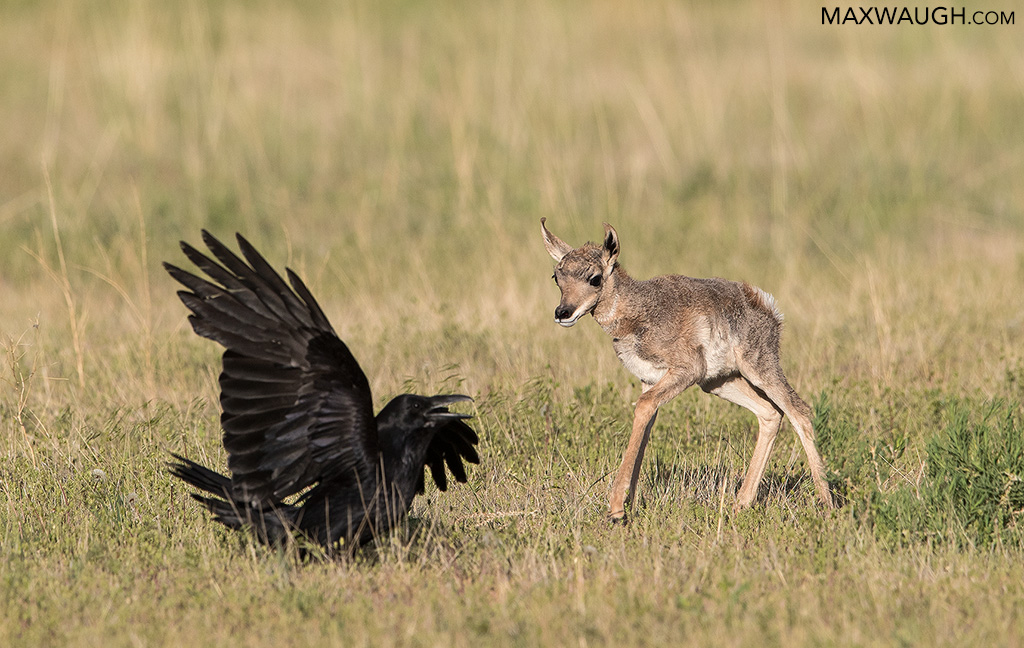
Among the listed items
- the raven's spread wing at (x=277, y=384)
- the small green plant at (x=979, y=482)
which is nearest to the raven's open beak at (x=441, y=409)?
the raven's spread wing at (x=277, y=384)

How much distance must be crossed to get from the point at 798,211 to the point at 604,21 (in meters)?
7.82

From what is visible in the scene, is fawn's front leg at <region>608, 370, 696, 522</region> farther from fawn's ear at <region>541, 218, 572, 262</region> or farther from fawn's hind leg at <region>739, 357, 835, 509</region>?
fawn's ear at <region>541, 218, 572, 262</region>

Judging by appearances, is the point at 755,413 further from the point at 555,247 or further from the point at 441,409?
the point at 441,409

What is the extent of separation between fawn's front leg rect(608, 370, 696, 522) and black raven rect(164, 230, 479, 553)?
45.7 inches

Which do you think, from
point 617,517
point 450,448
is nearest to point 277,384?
point 450,448

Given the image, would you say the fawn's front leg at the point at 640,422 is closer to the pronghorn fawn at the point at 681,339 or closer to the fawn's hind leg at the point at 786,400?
the pronghorn fawn at the point at 681,339

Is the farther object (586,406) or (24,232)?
(24,232)

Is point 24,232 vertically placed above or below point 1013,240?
above

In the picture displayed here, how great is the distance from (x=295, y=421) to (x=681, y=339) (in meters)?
2.32

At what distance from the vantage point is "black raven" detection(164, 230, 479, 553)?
527 cm

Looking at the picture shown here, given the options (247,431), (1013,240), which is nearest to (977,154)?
(1013,240)

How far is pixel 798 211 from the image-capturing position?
14.6 m

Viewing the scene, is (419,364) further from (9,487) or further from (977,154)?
(977,154)

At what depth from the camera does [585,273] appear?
21.0ft
